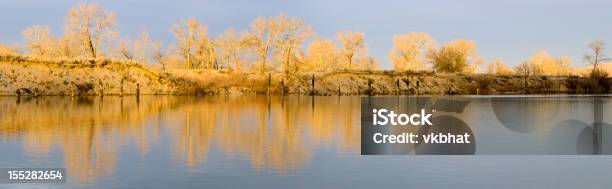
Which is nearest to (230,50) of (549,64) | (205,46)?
(205,46)

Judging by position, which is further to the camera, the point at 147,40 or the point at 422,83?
the point at 147,40

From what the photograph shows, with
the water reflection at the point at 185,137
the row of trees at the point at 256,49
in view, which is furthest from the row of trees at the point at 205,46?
the water reflection at the point at 185,137

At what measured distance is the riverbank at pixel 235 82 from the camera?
80875 mm

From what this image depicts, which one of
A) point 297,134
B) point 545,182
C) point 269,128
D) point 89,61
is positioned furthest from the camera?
point 89,61

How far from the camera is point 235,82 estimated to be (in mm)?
98000

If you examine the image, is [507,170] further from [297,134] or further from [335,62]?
[335,62]

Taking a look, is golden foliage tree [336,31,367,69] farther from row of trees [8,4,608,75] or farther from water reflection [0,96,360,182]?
water reflection [0,96,360,182]

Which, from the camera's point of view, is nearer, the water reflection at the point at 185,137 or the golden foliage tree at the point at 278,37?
the water reflection at the point at 185,137

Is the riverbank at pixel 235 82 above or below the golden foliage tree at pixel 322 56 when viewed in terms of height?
below

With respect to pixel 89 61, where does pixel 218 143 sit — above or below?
below

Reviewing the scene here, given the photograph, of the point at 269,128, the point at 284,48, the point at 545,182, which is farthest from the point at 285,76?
the point at 545,182

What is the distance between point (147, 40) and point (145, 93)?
1879 inches

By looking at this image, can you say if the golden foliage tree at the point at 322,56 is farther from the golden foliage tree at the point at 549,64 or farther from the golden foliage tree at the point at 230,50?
the golden foliage tree at the point at 549,64

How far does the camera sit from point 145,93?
90750 millimetres
